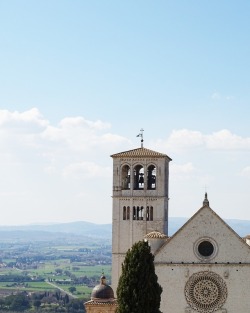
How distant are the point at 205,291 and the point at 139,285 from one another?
5976 millimetres

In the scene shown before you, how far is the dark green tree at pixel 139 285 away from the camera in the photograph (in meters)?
42.8

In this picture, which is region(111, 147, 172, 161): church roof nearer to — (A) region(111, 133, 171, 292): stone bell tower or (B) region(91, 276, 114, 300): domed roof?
(A) region(111, 133, 171, 292): stone bell tower

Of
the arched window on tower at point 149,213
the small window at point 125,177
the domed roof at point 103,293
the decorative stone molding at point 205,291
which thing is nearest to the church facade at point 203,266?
the decorative stone molding at point 205,291

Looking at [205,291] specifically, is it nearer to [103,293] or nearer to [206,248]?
[206,248]

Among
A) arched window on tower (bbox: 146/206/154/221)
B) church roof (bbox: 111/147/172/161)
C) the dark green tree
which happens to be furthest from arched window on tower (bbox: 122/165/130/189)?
the dark green tree

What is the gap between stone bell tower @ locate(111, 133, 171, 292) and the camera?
52.7 metres

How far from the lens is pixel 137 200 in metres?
52.9

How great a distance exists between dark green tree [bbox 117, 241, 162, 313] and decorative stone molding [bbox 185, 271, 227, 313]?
4519 millimetres

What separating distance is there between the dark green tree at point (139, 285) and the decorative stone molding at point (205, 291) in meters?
4.52

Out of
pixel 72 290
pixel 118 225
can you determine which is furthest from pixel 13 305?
pixel 118 225

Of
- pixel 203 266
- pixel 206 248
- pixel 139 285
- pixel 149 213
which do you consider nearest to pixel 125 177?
pixel 149 213

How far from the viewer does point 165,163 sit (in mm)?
53219

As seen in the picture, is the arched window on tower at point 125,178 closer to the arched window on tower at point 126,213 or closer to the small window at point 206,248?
the arched window on tower at point 126,213

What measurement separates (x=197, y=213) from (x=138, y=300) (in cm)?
739
